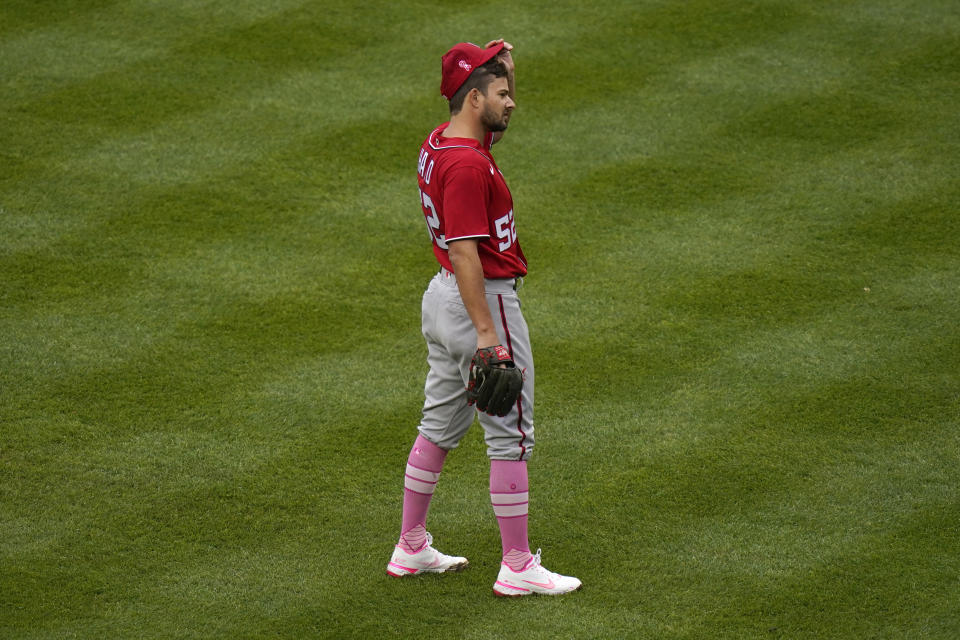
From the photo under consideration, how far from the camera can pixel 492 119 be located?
4168 mm

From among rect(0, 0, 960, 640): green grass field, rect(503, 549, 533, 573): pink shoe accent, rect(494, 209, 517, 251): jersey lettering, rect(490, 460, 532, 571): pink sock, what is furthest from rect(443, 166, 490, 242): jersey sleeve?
rect(0, 0, 960, 640): green grass field

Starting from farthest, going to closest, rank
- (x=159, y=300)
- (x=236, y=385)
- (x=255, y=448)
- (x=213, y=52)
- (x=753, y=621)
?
(x=213, y=52) < (x=159, y=300) < (x=236, y=385) < (x=255, y=448) < (x=753, y=621)

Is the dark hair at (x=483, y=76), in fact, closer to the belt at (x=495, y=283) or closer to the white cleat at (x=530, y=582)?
the belt at (x=495, y=283)

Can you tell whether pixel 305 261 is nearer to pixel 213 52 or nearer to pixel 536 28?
pixel 213 52

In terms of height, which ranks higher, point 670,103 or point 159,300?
point 670,103

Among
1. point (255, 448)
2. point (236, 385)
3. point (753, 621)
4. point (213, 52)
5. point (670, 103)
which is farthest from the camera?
point (213, 52)

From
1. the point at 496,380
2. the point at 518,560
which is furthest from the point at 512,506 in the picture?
the point at 496,380

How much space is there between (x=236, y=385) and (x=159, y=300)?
102 cm

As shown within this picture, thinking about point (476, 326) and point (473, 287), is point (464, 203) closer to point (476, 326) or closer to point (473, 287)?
point (473, 287)

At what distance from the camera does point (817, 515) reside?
188 inches

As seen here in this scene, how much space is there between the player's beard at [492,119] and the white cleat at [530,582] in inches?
64.8

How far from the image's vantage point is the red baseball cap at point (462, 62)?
4121 mm

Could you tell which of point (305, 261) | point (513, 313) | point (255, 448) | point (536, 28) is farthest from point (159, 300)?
point (536, 28)

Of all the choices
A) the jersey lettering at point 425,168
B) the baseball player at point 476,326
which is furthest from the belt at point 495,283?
the jersey lettering at point 425,168
